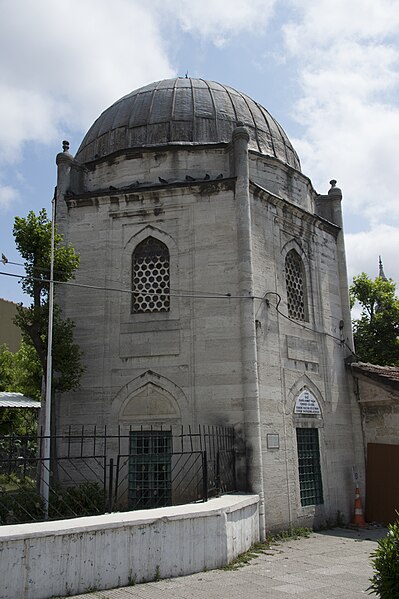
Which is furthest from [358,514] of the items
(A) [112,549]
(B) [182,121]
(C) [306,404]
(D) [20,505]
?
(B) [182,121]

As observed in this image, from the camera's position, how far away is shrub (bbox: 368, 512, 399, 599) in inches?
236

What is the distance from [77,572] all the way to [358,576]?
4454mm

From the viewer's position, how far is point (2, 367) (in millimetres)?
27703

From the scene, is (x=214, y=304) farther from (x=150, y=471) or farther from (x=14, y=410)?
(x=14, y=410)

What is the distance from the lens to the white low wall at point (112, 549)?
700 centimetres

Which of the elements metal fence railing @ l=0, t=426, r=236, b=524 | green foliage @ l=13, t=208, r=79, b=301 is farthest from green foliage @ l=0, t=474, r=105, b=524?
green foliage @ l=13, t=208, r=79, b=301

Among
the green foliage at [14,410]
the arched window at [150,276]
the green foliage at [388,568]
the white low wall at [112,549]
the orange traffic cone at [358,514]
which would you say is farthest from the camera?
the green foliage at [14,410]

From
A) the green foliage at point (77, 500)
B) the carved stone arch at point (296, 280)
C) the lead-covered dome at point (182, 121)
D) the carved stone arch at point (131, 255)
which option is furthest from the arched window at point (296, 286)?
the green foliage at point (77, 500)

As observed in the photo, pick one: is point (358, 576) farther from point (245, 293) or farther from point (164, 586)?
point (245, 293)

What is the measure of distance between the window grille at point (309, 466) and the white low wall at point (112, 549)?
4.37 meters

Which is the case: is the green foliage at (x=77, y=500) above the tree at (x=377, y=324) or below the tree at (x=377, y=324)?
below

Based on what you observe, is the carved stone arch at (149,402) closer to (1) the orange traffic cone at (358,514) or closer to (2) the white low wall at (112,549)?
(2) the white low wall at (112,549)

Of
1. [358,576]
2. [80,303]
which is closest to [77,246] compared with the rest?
[80,303]

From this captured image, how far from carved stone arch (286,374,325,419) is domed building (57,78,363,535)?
2.0 inches
